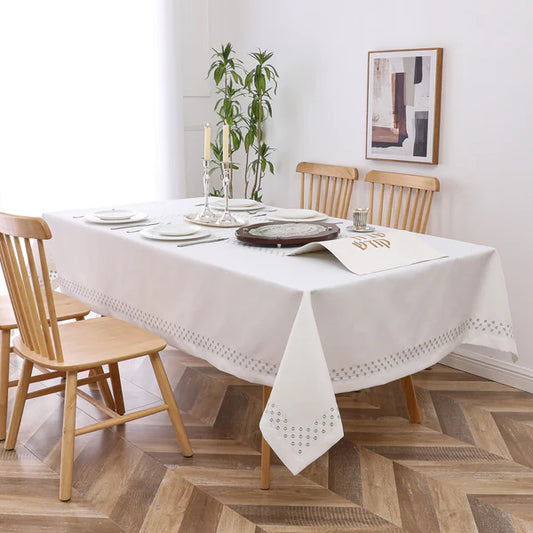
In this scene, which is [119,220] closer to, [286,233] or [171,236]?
[171,236]

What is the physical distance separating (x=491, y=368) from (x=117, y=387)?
1703 mm

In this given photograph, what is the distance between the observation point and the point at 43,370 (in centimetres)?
279

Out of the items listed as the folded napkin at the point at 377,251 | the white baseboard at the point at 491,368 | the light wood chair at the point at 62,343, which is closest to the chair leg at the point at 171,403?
the light wood chair at the point at 62,343

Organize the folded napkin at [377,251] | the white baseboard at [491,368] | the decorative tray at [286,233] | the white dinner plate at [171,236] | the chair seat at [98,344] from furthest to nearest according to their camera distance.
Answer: the white baseboard at [491,368] → the white dinner plate at [171,236] → the decorative tray at [286,233] → the chair seat at [98,344] → the folded napkin at [377,251]

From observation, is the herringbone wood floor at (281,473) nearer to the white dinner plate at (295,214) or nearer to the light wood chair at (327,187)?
the white dinner plate at (295,214)


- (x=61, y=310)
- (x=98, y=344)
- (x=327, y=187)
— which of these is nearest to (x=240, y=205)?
(x=327, y=187)

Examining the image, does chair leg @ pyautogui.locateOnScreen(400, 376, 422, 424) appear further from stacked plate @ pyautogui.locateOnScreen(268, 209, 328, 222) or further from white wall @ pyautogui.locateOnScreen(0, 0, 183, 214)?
white wall @ pyautogui.locateOnScreen(0, 0, 183, 214)

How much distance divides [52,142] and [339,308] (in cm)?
264

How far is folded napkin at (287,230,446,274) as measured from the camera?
7.14ft

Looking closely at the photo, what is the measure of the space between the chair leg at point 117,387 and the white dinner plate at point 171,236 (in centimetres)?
57

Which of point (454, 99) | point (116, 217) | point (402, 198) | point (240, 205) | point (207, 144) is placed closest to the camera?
point (207, 144)

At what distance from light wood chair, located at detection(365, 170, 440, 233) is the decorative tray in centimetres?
77

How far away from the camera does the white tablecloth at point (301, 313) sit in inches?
79.0

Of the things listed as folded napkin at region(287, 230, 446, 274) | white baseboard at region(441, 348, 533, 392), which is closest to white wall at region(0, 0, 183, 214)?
white baseboard at region(441, 348, 533, 392)
